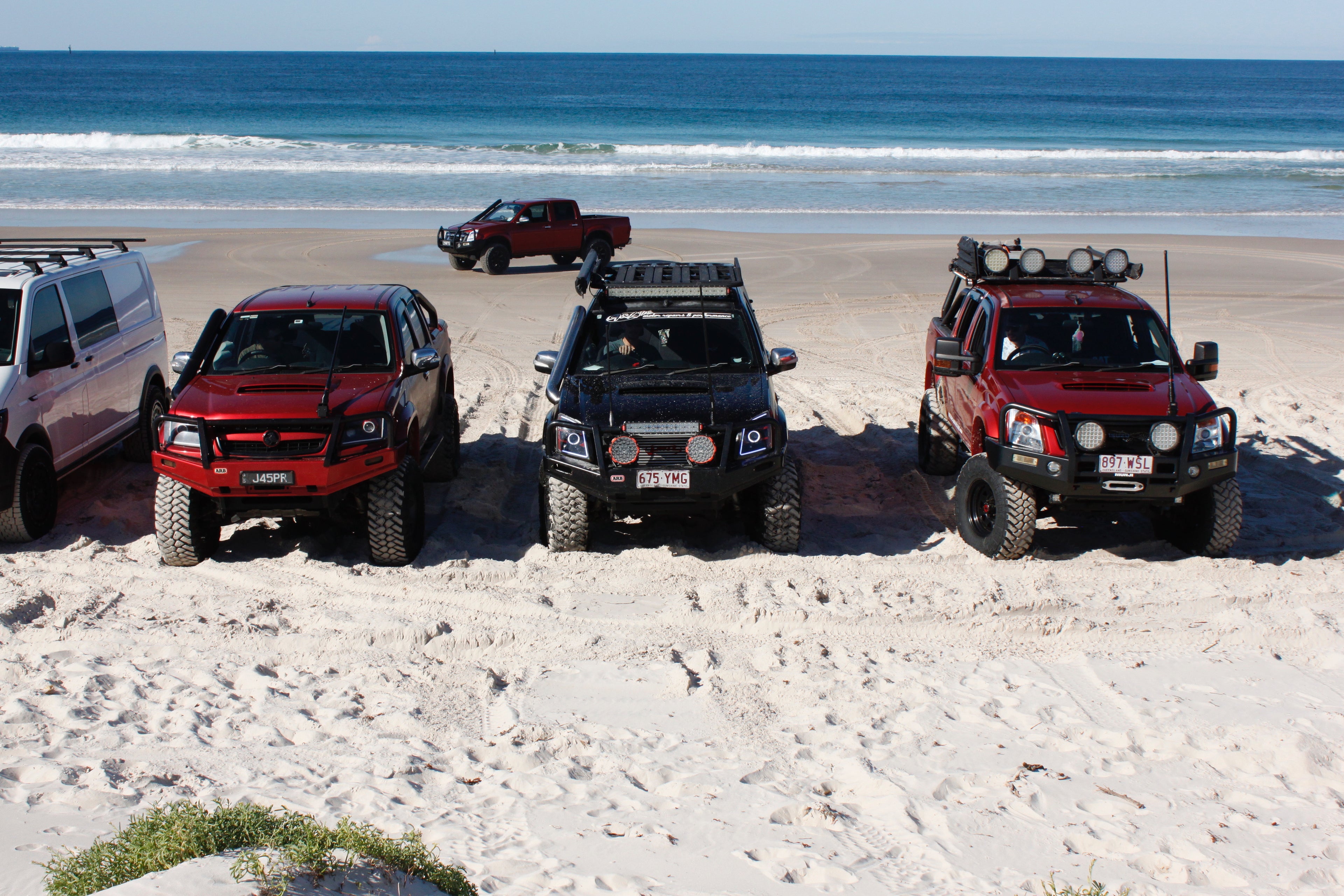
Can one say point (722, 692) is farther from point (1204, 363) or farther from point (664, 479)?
point (1204, 363)

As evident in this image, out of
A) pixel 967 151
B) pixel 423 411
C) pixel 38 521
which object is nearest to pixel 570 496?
pixel 423 411

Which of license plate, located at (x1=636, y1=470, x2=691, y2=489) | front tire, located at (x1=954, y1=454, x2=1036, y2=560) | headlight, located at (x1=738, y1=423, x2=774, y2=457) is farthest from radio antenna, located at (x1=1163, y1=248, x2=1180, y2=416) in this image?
→ license plate, located at (x1=636, y1=470, x2=691, y2=489)

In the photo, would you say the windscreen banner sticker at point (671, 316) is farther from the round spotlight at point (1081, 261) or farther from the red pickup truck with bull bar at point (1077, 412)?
the round spotlight at point (1081, 261)

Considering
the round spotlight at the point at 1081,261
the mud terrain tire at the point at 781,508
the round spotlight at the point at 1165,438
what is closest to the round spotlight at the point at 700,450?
the mud terrain tire at the point at 781,508

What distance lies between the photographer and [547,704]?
5.49 m

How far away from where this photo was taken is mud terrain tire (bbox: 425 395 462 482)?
30.0ft

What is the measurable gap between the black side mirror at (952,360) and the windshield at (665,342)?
56.3 inches

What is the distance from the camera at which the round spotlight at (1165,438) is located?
23.2 ft

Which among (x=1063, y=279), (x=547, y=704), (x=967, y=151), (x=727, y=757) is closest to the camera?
(x=727, y=757)

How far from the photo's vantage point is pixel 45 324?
318 inches

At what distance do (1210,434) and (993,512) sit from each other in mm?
1537

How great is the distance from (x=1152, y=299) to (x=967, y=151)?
33.0 meters

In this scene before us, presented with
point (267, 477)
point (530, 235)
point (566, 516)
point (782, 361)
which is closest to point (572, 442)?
point (566, 516)

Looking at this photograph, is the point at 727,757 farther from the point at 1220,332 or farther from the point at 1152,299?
the point at 1152,299
